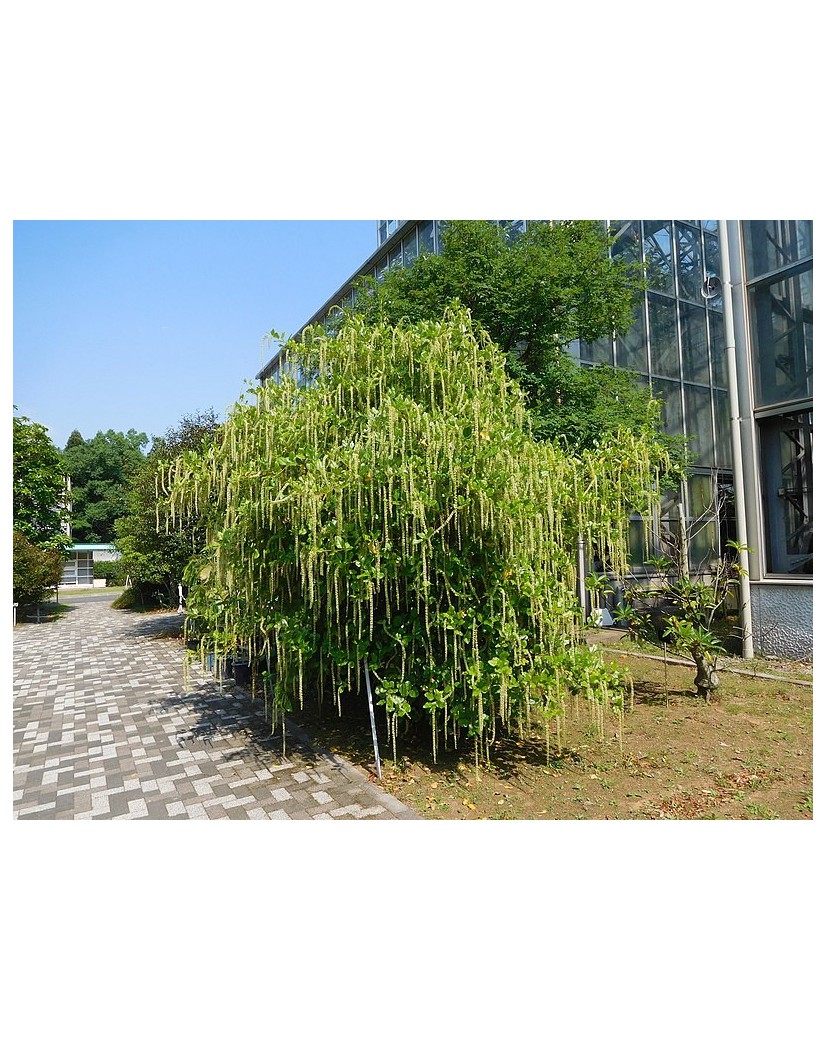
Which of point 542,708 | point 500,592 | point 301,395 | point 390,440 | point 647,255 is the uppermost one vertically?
point 647,255

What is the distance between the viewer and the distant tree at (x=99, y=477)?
29.9 m

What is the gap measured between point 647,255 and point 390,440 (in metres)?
9.02

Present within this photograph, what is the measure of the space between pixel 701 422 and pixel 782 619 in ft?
18.2

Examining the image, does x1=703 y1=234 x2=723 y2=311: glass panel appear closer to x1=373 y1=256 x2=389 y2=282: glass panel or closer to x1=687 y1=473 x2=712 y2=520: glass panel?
x1=687 y1=473 x2=712 y2=520: glass panel

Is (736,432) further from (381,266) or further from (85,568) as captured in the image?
(85,568)

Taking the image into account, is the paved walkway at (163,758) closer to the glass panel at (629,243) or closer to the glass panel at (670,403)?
the glass panel at (670,403)

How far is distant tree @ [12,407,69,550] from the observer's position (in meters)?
13.7

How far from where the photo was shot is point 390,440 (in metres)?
3.08

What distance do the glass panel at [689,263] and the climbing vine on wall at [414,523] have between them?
833cm

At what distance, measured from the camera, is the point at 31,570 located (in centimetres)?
1237

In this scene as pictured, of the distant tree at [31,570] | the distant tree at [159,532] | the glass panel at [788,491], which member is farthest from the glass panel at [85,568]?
the glass panel at [788,491]

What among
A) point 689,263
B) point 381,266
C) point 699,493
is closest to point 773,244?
point 689,263

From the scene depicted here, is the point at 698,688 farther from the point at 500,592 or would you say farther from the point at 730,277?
the point at 730,277

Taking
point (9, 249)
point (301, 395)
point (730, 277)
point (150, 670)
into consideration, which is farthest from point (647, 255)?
point (150, 670)
